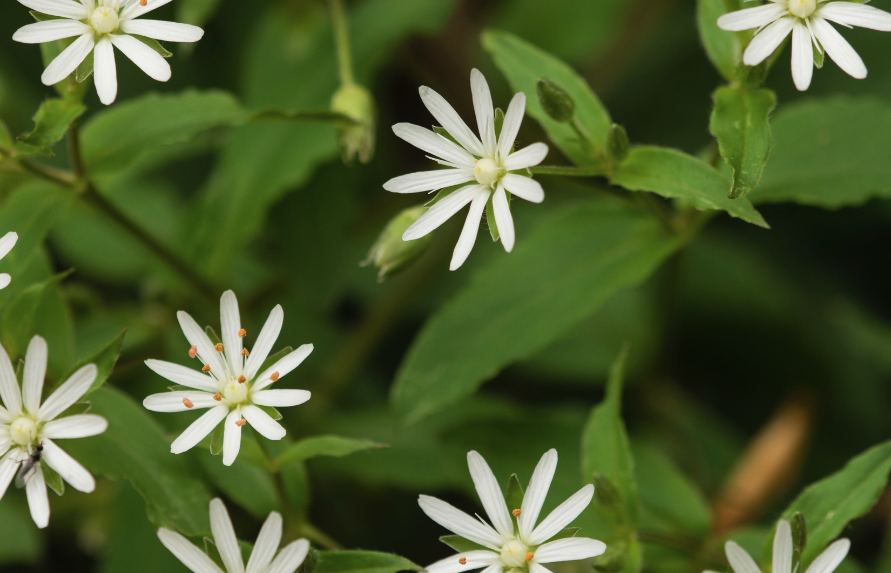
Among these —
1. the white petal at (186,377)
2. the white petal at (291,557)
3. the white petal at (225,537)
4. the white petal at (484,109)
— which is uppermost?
the white petal at (484,109)

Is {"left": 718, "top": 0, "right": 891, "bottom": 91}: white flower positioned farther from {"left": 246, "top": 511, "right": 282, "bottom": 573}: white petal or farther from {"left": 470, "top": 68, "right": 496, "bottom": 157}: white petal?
{"left": 246, "top": 511, "right": 282, "bottom": 573}: white petal

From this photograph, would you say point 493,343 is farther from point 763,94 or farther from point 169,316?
point 169,316

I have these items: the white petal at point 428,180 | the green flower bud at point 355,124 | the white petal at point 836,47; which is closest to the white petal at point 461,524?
the white petal at point 428,180

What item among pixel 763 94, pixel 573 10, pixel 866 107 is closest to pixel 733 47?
pixel 763 94

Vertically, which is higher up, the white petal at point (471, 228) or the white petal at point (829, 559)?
the white petal at point (471, 228)

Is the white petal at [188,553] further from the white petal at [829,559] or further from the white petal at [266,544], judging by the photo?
the white petal at [829,559]

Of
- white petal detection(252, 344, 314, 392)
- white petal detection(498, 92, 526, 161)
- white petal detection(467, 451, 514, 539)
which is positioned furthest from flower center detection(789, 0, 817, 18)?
white petal detection(252, 344, 314, 392)

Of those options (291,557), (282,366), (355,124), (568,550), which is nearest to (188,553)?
(291,557)

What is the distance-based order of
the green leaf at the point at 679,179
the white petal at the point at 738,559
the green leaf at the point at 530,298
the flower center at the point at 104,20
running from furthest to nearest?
1. the green leaf at the point at 530,298
2. the flower center at the point at 104,20
3. the green leaf at the point at 679,179
4. the white petal at the point at 738,559
